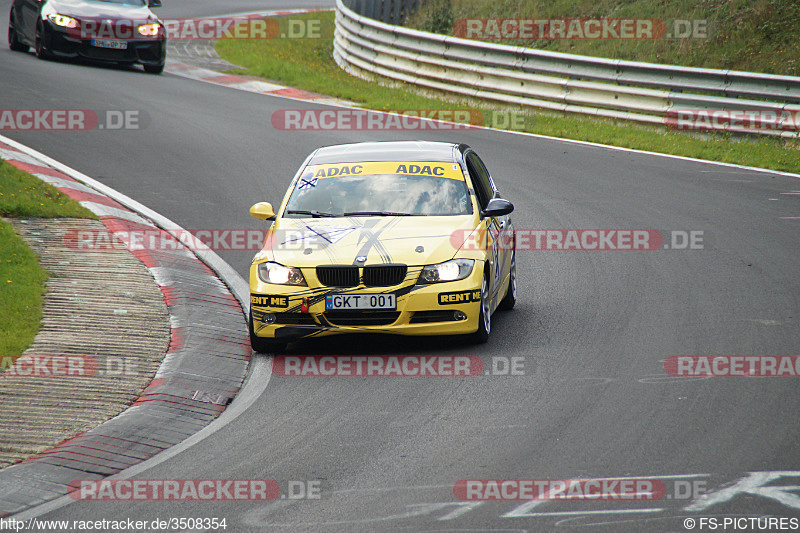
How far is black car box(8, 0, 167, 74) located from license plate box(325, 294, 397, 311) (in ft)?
48.8

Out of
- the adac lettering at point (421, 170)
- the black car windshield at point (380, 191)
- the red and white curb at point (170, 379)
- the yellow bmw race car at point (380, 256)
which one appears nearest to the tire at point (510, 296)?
the yellow bmw race car at point (380, 256)

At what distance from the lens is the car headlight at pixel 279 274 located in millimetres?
7996

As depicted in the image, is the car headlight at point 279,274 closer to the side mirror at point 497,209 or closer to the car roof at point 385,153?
the car roof at point 385,153

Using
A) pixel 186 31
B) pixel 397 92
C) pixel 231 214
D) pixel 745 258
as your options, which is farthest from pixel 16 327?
pixel 186 31

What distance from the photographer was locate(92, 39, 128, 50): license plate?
20938 mm

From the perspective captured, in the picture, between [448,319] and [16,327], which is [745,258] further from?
[16,327]

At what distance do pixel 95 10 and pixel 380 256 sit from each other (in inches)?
594
